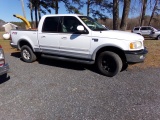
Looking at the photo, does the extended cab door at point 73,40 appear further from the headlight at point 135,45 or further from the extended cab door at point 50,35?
the headlight at point 135,45

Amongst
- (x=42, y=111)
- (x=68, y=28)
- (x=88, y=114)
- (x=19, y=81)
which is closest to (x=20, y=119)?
(x=42, y=111)

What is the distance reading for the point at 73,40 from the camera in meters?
5.55

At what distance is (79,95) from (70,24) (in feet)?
9.24

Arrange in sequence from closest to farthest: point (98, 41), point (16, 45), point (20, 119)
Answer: point (20, 119)
point (98, 41)
point (16, 45)

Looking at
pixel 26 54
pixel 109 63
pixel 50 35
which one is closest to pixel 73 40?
pixel 50 35

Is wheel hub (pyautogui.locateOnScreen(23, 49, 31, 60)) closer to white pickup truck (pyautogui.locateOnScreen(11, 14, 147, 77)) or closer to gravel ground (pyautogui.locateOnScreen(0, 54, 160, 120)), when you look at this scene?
white pickup truck (pyautogui.locateOnScreen(11, 14, 147, 77))

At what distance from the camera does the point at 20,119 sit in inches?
121

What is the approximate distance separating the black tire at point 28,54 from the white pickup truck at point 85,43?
0.20 meters

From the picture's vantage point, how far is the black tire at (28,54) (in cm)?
702

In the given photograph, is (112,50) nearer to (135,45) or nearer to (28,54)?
(135,45)

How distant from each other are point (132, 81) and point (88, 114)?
7.03 ft

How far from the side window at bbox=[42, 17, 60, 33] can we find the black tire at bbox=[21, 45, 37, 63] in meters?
1.25

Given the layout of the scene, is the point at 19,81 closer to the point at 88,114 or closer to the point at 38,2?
the point at 88,114

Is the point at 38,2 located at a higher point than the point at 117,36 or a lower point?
higher
